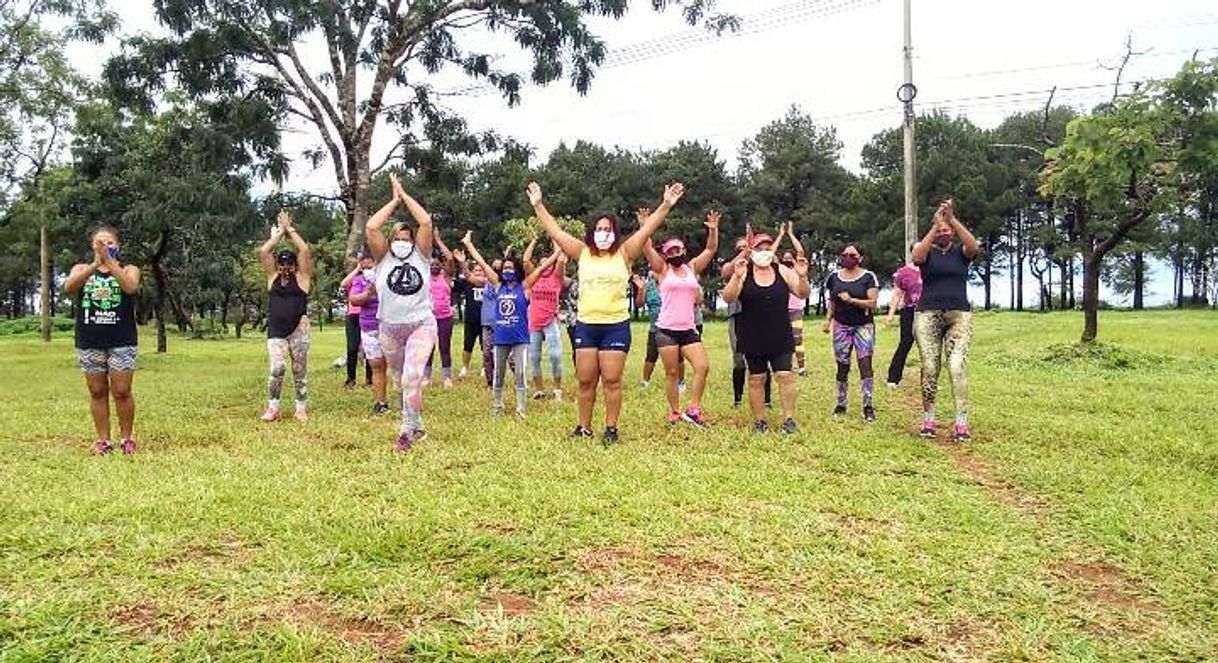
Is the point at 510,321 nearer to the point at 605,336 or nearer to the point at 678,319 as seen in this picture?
the point at 678,319

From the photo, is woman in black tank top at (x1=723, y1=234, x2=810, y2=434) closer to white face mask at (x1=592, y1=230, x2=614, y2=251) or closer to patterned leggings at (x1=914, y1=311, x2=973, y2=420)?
patterned leggings at (x1=914, y1=311, x2=973, y2=420)

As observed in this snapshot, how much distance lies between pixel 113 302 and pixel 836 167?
5609cm

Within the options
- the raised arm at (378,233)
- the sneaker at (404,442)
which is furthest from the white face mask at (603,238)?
the sneaker at (404,442)

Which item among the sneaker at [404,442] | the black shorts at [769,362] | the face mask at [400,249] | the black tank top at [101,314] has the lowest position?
the sneaker at [404,442]

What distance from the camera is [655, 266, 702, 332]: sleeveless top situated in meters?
8.67

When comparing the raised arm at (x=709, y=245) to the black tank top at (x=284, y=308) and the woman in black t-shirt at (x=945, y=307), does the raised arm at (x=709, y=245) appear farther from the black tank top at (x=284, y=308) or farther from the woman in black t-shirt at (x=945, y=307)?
the black tank top at (x=284, y=308)

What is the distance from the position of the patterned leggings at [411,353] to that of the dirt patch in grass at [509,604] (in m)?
3.86

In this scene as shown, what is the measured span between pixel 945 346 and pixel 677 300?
8.20 feet

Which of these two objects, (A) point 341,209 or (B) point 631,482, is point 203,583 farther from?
(A) point 341,209

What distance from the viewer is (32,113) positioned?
20.6m

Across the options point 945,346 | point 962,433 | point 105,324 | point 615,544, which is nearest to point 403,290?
point 105,324

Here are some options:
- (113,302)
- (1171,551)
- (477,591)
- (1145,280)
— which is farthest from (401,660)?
(1145,280)

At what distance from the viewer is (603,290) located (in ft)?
25.1

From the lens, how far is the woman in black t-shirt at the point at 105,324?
7355mm
